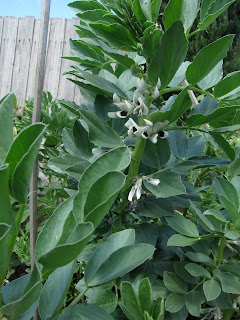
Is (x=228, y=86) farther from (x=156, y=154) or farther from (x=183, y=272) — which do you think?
(x=183, y=272)

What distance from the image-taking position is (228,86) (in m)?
0.54

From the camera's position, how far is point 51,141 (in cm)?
122

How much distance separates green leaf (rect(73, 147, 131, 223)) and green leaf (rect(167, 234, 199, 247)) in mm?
223

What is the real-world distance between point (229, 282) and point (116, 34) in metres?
0.46

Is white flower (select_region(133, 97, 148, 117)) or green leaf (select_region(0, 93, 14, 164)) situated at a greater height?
white flower (select_region(133, 97, 148, 117))

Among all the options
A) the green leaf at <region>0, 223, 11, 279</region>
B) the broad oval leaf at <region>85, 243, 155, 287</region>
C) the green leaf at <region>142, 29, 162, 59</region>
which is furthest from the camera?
the green leaf at <region>142, 29, 162, 59</region>

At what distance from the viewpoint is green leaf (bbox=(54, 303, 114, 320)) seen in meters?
0.32

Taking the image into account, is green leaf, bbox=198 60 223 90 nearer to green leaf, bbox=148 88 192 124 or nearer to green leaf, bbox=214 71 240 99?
green leaf, bbox=214 71 240 99

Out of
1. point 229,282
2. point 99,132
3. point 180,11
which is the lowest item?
point 229,282

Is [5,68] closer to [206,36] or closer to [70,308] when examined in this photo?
[206,36]

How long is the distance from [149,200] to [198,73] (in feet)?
0.82

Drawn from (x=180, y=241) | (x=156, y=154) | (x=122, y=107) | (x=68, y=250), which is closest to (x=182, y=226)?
(x=180, y=241)

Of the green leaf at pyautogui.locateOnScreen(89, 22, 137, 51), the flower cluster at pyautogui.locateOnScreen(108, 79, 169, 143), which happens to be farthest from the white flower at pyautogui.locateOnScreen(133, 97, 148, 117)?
the green leaf at pyautogui.locateOnScreen(89, 22, 137, 51)

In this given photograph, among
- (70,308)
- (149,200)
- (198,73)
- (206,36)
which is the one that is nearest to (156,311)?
(70,308)
